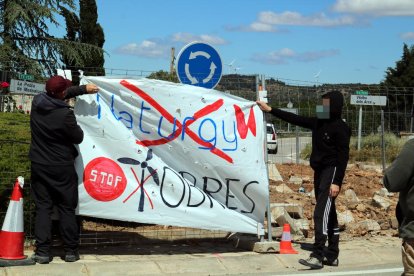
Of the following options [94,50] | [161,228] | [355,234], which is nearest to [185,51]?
Result: [161,228]

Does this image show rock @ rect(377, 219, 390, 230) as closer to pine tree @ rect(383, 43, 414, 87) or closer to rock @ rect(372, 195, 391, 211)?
rock @ rect(372, 195, 391, 211)

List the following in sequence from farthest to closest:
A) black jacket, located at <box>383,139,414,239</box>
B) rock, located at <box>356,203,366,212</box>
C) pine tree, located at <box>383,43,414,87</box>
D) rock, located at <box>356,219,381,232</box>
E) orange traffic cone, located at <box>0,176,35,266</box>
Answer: pine tree, located at <box>383,43,414,87</box> < rock, located at <box>356,203,366,212</box> < rock, located at <box>356,219,381,232</box> < orange traffic cone, located at <box>0,176,35,266</box> < black jacket, located at <box>383,139,414,239</box>

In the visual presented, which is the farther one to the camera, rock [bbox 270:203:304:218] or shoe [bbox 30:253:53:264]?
rock [bbox 270:203:304:218]

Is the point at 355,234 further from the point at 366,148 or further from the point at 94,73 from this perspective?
the point at 366,148

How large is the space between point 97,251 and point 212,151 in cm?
190

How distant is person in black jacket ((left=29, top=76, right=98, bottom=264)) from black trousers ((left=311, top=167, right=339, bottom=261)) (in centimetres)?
287

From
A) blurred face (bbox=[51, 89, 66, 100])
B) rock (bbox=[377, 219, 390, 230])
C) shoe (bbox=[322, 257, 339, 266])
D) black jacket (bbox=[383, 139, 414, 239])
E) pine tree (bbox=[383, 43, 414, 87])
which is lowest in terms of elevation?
shoe (bbox=[322, 257, 339, 266])

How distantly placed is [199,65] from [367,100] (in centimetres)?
1284

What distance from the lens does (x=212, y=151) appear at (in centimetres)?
732

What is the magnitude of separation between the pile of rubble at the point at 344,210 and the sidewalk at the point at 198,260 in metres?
0.54

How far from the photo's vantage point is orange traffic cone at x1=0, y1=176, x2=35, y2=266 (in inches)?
248

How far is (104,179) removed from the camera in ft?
22.7

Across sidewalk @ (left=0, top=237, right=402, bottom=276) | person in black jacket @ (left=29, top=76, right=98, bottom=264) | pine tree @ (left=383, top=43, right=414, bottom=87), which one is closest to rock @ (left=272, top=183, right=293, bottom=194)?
sidewalk @ (left=0, top=237, right=402, bottom=276)

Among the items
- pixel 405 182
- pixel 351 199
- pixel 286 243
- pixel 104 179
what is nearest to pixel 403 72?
pixel 351 199
